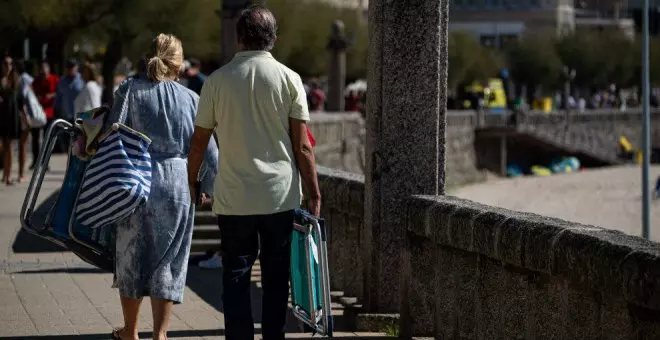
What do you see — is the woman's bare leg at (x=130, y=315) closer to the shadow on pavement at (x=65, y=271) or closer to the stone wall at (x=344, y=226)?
the stone wall at (x=344, y=226)

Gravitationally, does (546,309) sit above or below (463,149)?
above

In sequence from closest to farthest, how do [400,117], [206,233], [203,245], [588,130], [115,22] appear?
[400,117] < [203,245] < [206,233] < [115,22] < [588,130]

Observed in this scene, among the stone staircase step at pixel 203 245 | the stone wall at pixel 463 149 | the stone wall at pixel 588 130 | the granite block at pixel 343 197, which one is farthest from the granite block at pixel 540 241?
the stone wall at pixel 588 130

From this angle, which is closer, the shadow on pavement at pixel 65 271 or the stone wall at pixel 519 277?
the stone wall at pixel 519 277

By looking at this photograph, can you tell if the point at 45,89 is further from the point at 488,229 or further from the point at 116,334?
the point at 488,229

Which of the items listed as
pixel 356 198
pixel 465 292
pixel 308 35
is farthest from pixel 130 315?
pixel 308 35

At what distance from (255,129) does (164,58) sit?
107 centimetres

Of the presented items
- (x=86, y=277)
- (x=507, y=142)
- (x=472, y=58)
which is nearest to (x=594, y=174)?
(x=507, y=142)

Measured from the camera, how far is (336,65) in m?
45.9

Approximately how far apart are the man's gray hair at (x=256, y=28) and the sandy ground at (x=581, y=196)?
117 ft

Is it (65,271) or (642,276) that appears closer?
(642,276)

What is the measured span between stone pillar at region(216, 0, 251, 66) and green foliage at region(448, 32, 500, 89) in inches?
3158

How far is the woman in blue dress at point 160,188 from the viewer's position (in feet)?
27.0

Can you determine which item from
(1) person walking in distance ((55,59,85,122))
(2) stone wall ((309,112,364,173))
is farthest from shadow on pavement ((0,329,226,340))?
(2) stone wall ((309,112,364,173))
